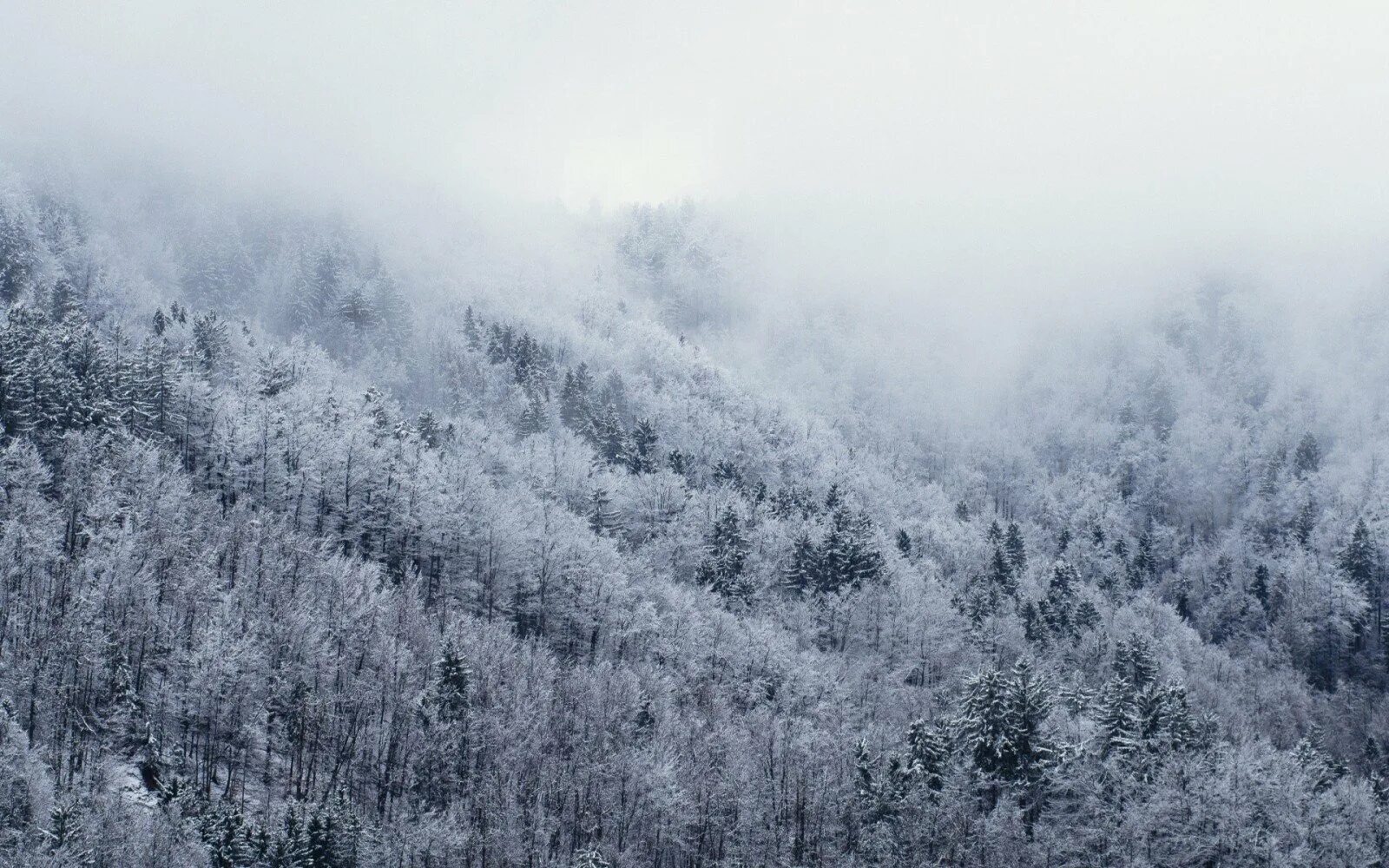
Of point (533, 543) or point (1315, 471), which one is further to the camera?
point (1315, 471)

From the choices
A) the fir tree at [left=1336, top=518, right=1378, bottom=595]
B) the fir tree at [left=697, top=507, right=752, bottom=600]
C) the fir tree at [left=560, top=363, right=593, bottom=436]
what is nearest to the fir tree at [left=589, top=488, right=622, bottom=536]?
the fir tree at [left=697, top=507, right=752, bottom=600]

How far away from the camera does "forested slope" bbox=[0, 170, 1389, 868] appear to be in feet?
167

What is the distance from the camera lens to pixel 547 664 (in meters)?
70.0

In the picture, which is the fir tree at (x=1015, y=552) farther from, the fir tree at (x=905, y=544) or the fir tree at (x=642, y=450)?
the fir tree at (x=642, y=450)

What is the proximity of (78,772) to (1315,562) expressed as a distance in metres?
164

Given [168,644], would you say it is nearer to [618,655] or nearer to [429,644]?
[429,644]

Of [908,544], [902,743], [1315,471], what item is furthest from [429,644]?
[1315,471]

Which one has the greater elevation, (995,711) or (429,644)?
(995,711)

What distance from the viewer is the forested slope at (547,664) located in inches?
2009

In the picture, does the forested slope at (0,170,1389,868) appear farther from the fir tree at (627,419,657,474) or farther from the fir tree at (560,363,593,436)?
the fir tree at (560,363,593,436)

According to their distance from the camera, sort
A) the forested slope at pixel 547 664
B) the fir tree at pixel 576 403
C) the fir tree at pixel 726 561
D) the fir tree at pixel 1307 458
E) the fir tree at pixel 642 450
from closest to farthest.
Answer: the forested slope at pixel 547 664 < the fir tree at pixel 726 561 < the fir tree at pixel 642 450 < the fir tree at pixel 576 403 < the fir tree at pixel 1307 458

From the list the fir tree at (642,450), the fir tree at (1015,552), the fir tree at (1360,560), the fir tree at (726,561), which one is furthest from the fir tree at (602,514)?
the fir tree at (1360,560)

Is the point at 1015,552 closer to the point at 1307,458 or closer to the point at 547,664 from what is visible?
the point at 547,664

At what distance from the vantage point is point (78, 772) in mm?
46219
